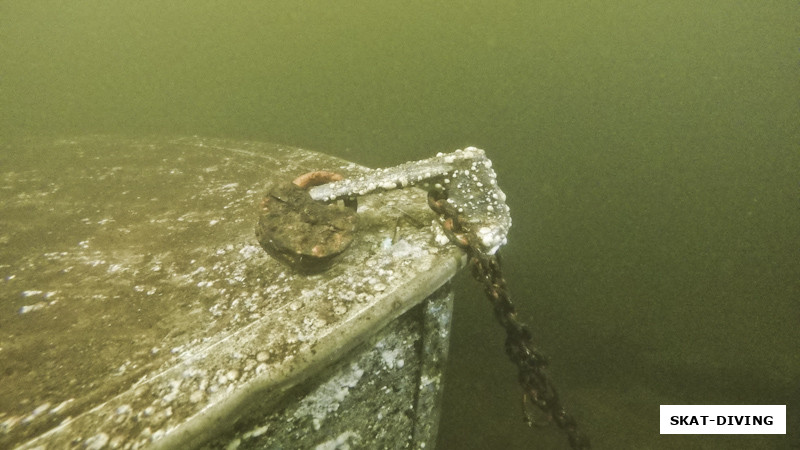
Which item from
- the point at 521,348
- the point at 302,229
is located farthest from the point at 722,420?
the point at 302,229

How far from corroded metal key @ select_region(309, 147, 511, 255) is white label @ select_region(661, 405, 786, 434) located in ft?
7.18

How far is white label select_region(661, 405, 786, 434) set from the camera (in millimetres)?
2633

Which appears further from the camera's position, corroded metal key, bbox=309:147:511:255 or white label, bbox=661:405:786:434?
white label, bbox=661:405:786:434

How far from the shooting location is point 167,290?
1.43 metres

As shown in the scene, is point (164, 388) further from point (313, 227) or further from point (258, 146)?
point (258, 146)

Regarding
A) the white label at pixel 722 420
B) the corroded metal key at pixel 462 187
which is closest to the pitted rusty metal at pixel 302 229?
the corroded metal key at pixel 462 187

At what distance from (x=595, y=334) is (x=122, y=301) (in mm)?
4241

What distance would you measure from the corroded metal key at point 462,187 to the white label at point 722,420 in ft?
7.18

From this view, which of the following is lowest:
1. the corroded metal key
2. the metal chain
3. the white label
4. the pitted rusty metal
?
the white label

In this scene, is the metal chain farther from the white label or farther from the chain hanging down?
the white label

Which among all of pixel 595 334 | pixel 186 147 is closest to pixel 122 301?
pixel 186 147

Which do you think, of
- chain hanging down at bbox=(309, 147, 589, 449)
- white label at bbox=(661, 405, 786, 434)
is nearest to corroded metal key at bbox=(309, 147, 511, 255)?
chain hanging down at bbox=(309, 147, 589, 449)

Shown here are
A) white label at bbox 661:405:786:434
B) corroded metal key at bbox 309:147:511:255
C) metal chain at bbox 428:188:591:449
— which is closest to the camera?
metal chain at bbox 428:188:591:449

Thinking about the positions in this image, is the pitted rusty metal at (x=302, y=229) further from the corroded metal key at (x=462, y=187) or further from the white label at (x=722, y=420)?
the white label at (x=722, y=420)
